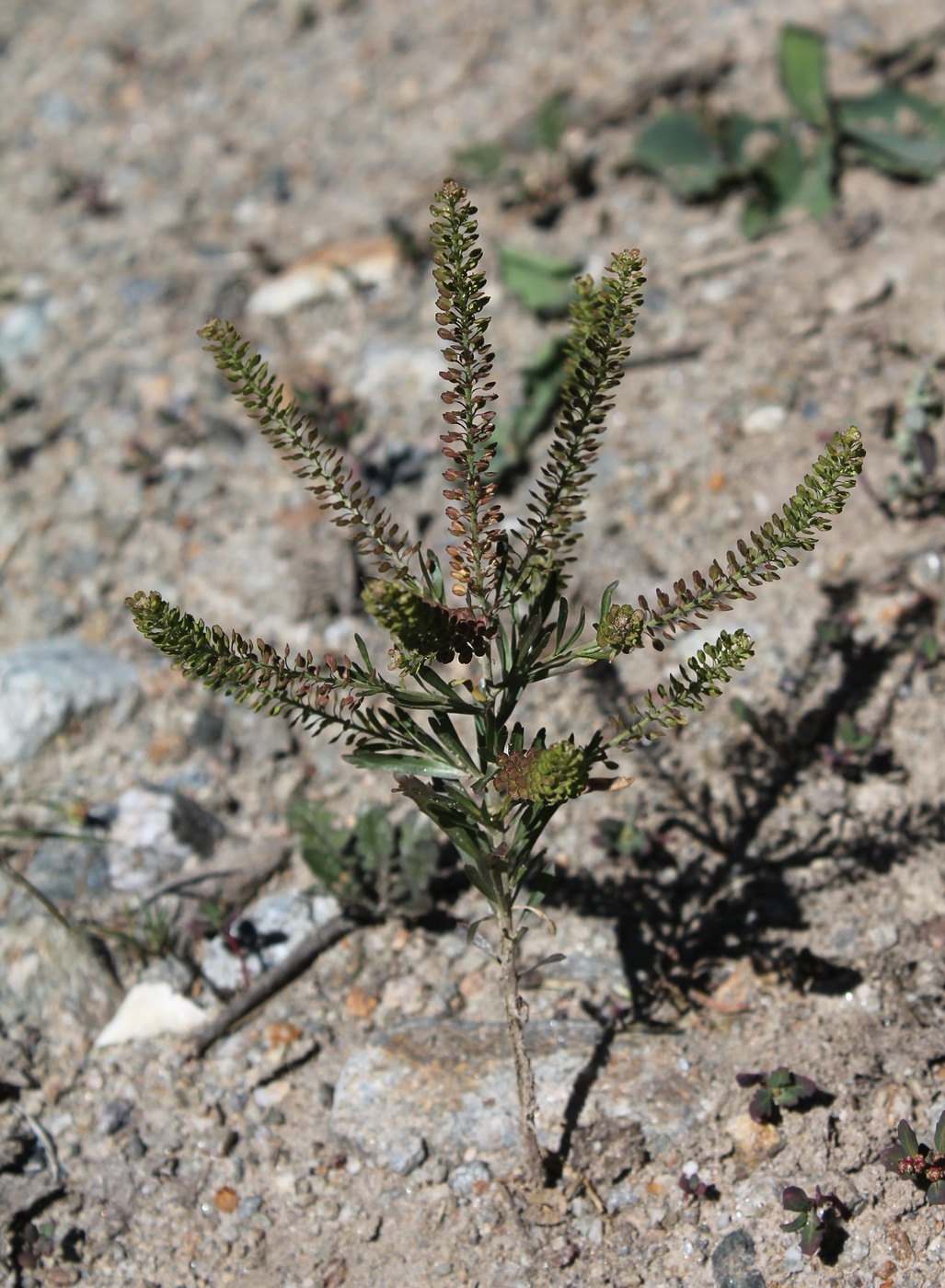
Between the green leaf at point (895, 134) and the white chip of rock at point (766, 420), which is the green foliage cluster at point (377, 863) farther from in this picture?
the green leaf at point (895, 134)

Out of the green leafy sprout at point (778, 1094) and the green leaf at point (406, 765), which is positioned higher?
the green leaf at point (406, 765)

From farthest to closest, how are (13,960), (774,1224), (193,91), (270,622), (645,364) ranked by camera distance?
(193,91)
(645,364)
(270,622)
(13,960)
(774,1224)

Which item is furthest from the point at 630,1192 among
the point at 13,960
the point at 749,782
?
the point at 13,960

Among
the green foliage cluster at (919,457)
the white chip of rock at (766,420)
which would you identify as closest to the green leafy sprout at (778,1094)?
the green foliage cluster at (919,457)

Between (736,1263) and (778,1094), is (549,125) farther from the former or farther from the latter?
(736,1263)

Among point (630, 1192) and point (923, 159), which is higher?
point (923, 159)

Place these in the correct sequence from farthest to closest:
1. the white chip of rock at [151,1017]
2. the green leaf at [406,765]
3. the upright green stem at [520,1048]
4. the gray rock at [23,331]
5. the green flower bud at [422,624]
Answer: the gray rock at [23,331] < the white chip of rock at [151,1017] < the upright green stem at [520,1048] < the green leaf at [406,765] < the green flower bud at [422,624]

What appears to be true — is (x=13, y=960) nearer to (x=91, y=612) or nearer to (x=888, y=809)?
(x=91, y=612)
